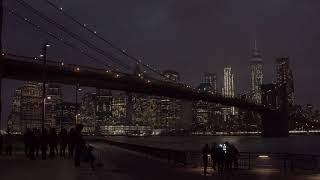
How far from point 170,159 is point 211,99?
207 feet

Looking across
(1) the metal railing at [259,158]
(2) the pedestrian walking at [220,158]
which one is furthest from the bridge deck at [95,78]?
(2) the pedestrian walking at [220,158]

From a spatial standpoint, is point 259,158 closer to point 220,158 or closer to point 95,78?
point 220,158

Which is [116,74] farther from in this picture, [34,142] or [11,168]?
[11,168]

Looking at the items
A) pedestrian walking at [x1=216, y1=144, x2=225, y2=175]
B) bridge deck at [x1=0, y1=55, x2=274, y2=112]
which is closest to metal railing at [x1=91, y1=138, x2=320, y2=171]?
pedestrian walking at [x1=216, y1=144, x2=225, y2=175]

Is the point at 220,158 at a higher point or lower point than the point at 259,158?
higher

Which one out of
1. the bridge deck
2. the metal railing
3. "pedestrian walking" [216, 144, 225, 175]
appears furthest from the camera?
the bridge deck

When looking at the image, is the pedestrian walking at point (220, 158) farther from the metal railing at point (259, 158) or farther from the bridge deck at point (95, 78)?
the bridge deck at point (95, 78)

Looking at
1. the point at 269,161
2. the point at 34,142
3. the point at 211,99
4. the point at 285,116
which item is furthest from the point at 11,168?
the point at 285,116

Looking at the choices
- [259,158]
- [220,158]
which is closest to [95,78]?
[259,158]

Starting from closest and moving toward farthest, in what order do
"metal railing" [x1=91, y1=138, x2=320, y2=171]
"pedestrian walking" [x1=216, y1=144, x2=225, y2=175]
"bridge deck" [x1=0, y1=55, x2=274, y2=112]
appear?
1. "pedestrian walking" [x1=216, y1=144, x2=225, y2=175]
2. "metal railing" [x1=91, y1=138, x2=320, y2=171]
3. "bridge deck" [x1=0, y1=55, x2=274, y2=112]

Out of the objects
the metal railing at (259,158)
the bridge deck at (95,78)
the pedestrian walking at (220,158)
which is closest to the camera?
the pedestrian walking at (220,158)

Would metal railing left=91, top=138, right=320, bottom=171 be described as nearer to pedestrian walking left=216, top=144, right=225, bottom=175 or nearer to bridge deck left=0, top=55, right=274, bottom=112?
pedestrian walking left=216, top=144, right=225, bottom=175

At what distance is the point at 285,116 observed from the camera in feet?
463

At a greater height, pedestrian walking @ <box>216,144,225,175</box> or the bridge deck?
the bridge deck
